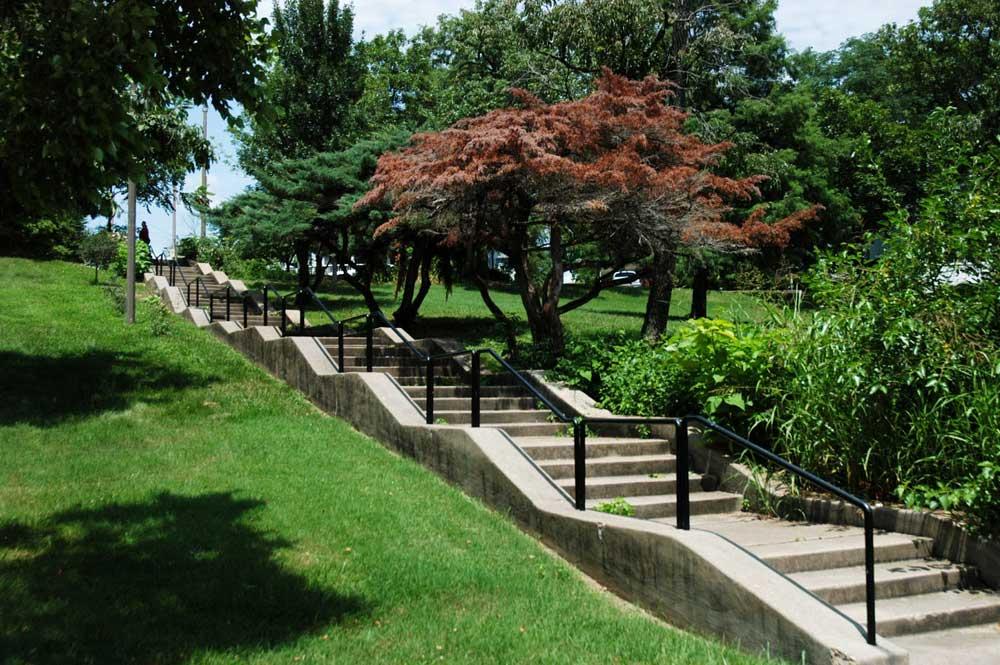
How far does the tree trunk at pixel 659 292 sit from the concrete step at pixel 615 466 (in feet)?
17.1

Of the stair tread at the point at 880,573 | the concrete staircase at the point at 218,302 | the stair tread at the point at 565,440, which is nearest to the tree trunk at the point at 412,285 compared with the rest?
the concrete staircase at the point at 218,302

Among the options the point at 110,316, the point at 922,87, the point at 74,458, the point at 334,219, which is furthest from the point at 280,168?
the point at 922,87

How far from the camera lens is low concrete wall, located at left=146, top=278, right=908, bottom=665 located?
16.9ft

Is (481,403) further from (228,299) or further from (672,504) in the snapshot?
(228,299)

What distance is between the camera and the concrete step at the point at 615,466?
342 inches

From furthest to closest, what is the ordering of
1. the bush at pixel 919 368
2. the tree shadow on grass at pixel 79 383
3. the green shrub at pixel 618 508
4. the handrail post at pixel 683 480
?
1. the tree shadow on grass at pixel 79 383
2. the green shrub at pixel 618 508
3. the bush at pixel 919 368
4. the handrail post at pixel 683 480

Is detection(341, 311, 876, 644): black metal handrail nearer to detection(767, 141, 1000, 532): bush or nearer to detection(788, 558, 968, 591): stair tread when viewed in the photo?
detection(788, 558, 968, 591): stair tread

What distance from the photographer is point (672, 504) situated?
809cm

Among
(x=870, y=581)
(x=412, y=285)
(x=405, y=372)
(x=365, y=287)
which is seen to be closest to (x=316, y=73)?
(x=365, y=287)

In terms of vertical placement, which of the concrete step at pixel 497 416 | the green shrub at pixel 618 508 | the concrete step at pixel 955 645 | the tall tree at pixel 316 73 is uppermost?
the tall tree at pixel 316 73

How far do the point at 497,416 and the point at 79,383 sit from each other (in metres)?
5.84

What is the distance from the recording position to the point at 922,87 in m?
31.8

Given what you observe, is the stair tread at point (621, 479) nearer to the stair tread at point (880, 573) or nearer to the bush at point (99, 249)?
the stair tread at point (880, 573)

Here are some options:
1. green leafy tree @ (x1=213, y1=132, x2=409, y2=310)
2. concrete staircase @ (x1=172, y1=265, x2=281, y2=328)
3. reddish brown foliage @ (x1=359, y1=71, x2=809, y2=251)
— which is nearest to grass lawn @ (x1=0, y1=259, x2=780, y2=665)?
reddish brown foliage @ (x1=359, y1=71, x2=809, y2=251)
